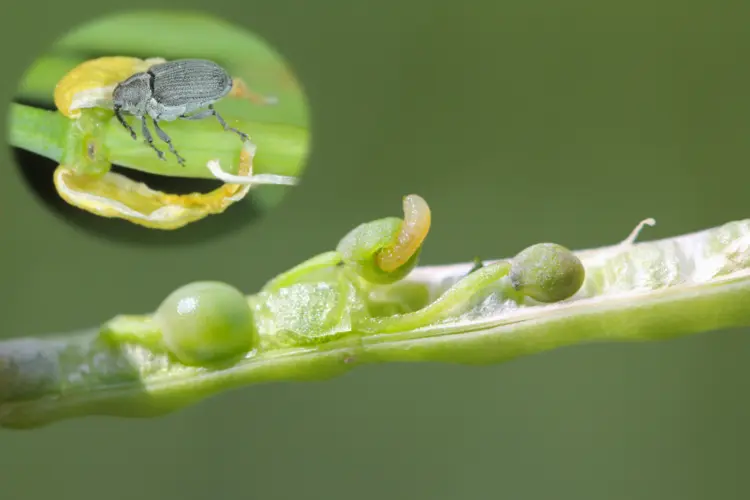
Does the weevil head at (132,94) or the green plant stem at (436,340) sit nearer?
the green plant stem at (436,340)

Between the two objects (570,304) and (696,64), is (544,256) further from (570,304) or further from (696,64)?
(696,64)

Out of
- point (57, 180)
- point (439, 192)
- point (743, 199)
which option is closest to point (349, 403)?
point (439, 192)

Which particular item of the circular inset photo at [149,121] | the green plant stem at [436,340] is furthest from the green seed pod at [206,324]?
the circular inset photo at [149,121]

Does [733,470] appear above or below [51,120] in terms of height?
below

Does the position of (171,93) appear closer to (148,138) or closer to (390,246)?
(148,138)

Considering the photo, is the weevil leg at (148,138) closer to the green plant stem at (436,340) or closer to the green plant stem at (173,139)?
the green plant stem at (173,139)

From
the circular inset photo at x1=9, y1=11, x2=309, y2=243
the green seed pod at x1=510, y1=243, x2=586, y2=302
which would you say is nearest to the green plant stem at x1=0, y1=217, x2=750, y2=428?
the green seed pod at x1=510, y1=243, x2=586, y2=302
